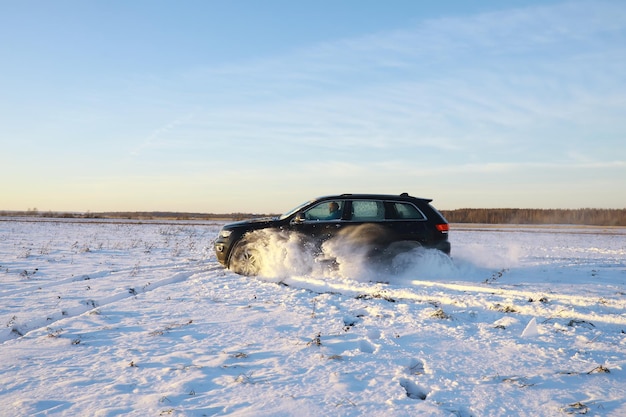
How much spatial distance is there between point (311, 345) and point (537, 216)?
65380 mm

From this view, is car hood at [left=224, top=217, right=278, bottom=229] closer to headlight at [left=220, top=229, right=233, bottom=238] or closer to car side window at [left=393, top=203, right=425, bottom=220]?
headlight at [left=220, top=229, right=233, bottom=238]

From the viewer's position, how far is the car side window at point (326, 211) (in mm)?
10195

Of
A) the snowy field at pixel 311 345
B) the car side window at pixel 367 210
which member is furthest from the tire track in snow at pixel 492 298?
the car side window at pixel 367 210

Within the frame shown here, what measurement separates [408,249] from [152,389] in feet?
23.5

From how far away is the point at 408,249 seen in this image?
10.0 metres

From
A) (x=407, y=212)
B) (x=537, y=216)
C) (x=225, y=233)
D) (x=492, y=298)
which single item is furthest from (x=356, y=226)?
(x=537, y=216)

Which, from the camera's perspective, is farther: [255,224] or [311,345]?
[255,224]

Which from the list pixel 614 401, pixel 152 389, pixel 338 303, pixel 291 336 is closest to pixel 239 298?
pixel 338 303

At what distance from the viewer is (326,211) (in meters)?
10.2

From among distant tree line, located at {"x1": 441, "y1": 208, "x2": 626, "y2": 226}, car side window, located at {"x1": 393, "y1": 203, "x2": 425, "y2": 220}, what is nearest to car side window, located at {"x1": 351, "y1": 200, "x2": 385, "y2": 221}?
car side window, located at {"x1": 393, "y1": 203, "x2": 425, "y2": 220}

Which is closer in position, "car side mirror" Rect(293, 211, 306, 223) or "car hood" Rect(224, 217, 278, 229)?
"car side mirror" Rect(293, 211, 306, 223)

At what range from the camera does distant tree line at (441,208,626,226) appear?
57094mm

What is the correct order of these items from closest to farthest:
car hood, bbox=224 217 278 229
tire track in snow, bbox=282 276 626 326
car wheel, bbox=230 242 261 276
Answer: tire track in snow, bbox=282 276 626 326
car wheel, bbox=230 242 261 276
car hood, bbox=224 217 278 229

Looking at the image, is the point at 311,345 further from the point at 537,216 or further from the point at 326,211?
the point at 537,216
